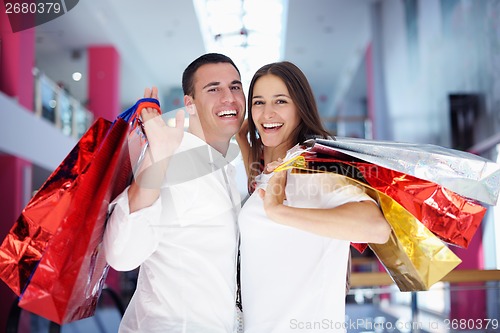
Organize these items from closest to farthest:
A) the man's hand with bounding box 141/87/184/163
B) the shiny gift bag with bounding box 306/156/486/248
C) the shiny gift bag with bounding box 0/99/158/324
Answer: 1. the shiny gift bag with bounding box 0/99/158/324
2. the man's hand with bounding box 141/87/184/163
3. the shiny gift bag with bounding box 306/156/486/248

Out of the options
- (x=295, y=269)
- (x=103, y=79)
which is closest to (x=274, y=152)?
(x=295, y=269)

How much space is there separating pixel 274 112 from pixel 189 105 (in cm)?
34

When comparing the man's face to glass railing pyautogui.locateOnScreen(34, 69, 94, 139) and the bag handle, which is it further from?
glass railing pyautogui.locateOnScreen(34, 69, 94, 139)

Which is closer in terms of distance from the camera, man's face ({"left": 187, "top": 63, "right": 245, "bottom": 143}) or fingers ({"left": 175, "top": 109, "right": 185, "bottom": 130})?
fingers ({"left": 175, "top": 109, "right": 185, "bottom": 130})

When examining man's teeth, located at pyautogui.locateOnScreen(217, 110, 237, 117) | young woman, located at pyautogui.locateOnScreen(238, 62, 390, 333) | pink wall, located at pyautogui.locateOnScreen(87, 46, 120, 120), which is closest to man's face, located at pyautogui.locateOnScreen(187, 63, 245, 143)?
man's teeth, located at pyautogui.locateOnScreen(217, 110, 237, 117)

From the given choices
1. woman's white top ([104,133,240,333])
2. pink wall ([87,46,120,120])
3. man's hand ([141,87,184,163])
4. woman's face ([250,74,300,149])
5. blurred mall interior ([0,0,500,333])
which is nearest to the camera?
man's hand ([141,87,184,163])

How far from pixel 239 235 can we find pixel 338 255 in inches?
13.1

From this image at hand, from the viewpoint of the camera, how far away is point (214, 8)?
10438mm

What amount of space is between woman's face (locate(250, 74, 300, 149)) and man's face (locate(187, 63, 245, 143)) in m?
0.09

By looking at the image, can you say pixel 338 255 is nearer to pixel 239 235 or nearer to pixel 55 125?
pixel 239 235

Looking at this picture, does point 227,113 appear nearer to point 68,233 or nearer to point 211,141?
point 211,141

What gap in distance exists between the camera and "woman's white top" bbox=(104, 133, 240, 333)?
1729mm

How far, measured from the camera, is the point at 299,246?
1.93 metres
